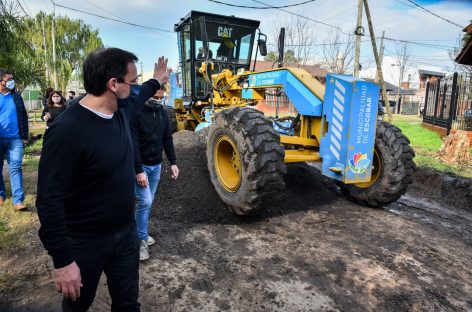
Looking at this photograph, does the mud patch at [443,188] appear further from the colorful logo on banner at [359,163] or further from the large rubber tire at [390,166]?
the colorful logo on banner at [359,163]

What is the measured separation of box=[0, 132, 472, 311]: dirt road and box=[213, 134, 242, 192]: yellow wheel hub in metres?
0.35

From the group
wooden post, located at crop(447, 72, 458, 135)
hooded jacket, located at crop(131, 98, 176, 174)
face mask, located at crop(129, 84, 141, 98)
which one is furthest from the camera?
wooden post, located at crop(447, 72, 458, 135)

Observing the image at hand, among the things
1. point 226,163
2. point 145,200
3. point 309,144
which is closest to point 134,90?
point 145,200

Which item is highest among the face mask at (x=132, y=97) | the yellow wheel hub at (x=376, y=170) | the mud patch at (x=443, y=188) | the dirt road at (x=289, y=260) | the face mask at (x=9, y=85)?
the face mask at (x=9, y=85)

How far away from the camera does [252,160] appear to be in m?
4.34

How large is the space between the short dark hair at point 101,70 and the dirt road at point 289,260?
180 centimetres

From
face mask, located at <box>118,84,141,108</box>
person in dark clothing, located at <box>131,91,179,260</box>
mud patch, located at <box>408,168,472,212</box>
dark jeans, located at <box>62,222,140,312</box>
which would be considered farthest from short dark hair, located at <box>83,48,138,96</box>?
mud patch, located at <box>408,168,472,212</box>

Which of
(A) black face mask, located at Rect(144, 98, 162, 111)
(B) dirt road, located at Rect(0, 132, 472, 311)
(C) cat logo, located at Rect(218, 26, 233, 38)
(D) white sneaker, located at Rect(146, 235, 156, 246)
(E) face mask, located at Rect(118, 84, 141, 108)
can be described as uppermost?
(C) cat logo, located at Rect(218, 26, 233, 38)

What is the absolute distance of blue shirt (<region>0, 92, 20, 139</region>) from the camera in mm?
4969

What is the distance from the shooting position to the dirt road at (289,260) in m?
3.07

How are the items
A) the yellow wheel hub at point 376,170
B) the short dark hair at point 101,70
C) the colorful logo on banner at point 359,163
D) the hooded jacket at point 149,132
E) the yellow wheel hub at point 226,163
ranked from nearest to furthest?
1. the short dark hair at point 101,70
2. the hooded jacket at point 149,132
3. the colorful logo on banner at point 359,163
4. the yellow wheel hub at point 226,163
5. the yellow wheel hub at point 376,170

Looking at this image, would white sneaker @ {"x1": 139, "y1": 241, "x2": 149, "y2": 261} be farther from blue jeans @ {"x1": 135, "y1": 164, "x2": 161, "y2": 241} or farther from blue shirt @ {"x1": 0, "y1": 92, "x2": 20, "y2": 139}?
Answer: blue shirt @ {"x1": 0, "y1": 92, "x2": 20, "y2": 139}

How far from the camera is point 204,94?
28.1ft

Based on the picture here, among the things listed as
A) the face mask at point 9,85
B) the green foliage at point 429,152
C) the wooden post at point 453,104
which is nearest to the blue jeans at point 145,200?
the face mask at point 9,85
